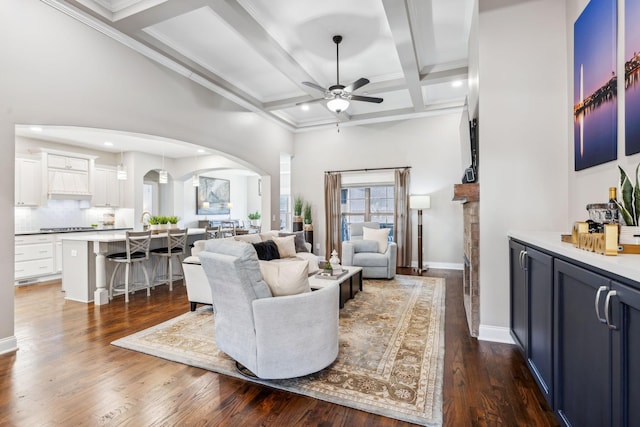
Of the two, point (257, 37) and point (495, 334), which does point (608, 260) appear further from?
point (257, 37)

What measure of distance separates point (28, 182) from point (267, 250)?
17.5 ft

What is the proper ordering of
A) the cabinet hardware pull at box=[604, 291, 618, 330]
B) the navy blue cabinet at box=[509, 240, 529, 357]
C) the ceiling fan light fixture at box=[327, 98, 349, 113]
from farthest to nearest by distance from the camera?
the ceiling fan light fixture at box=[327, 98, 349, 113] → the navy blue cabinet at box=[509, 240, 529, 357] → the cabinet hardware pull at box=[604, 291, 618, 330]

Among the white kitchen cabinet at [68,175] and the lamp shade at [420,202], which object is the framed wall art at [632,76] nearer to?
the lamp shade at [420,202]

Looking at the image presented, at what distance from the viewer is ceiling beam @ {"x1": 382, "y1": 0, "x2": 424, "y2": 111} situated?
10.2ft

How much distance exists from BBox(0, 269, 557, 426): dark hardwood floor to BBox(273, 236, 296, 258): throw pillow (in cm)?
252

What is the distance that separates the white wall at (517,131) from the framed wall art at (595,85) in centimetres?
32

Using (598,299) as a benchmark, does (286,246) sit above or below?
below

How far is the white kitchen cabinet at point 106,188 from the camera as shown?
755 cm

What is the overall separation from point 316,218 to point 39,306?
5.41 meters

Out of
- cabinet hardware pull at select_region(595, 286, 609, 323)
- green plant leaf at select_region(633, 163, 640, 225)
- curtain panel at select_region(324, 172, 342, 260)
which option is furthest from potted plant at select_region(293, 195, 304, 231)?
cabinet hardware pull at select_region(595, 286, 609, 323)

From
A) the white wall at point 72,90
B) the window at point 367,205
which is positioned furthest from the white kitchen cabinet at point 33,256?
the window at point 367,205

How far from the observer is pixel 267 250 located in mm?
4930

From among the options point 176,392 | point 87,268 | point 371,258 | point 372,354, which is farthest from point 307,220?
point 176,392

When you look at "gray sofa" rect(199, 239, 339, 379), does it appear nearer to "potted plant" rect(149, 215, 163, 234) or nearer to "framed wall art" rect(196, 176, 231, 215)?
"potted plant" rect(149, 215, 163, 234)
